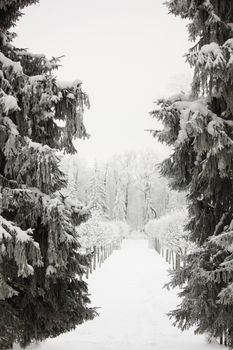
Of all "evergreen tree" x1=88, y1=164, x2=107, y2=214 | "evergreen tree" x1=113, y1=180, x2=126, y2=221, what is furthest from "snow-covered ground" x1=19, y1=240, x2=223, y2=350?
"evergreen tree" x1=113, y1=180, x2=126, y2=221

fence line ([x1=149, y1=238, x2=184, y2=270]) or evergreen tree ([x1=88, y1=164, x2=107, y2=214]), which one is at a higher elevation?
evergreen tree ([x1=88, y1=164, x2=107, y2=214])

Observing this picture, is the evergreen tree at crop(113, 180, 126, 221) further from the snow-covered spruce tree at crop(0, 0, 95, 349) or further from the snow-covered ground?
the snow-covered spruce tree at crop(0, 0, 95, 349)

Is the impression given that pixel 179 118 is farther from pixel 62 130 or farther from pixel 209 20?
pixel 62 130

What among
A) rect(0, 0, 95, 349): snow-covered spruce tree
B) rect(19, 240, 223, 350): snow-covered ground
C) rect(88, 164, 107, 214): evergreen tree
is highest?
rect(88, 164, 107, 214): evergreen tree

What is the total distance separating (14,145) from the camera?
514 cm

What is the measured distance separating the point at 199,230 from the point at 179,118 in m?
1.83

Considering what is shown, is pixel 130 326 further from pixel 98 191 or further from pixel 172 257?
pixel 98 191

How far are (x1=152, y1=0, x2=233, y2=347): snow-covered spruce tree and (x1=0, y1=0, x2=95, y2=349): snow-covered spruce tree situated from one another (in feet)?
4.78

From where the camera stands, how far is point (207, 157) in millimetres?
5395

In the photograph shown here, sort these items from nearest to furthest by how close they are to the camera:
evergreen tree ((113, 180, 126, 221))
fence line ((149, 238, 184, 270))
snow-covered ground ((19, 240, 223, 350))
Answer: snow-covered ground ((19, 240, 223, 350)), fence line ((149, 238, 184, 270)), evergreen tree ((113, 180, 126, 221))

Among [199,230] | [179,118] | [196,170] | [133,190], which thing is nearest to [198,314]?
[199,230]

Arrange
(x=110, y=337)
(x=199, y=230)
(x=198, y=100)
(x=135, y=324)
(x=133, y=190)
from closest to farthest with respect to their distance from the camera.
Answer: (x=198, y=100) → (x=199, y=230) → (x=110, y=337) → (x=135, y=324) → (x=133, y=190)

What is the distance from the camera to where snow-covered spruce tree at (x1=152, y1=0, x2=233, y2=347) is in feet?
16.2

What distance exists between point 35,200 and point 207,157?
2.31 metres
